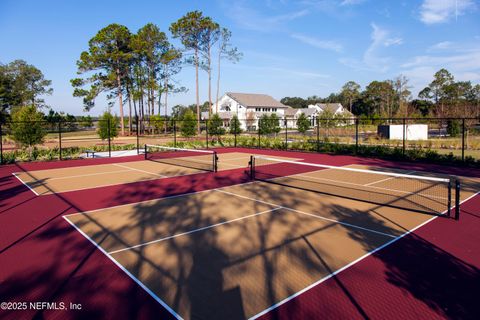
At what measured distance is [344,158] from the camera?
20156 mm

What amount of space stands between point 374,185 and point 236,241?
7.35 meters

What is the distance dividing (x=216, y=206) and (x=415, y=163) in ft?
43.3

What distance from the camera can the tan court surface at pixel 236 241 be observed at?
4717 millimetres

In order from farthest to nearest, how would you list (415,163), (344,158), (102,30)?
(102,30) < (344,158) < (415,163)

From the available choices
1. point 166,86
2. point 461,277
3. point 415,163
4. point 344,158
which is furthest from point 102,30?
point 461,277

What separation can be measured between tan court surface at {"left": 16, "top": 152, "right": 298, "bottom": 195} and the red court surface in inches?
168

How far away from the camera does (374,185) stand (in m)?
12.1

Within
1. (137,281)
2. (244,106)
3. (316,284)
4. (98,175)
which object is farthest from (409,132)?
(244,106)

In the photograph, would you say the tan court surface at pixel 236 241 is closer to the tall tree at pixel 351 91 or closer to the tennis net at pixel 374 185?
the tennis net at pixel 374 185

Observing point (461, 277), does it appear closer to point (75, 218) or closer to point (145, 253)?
point (145, 253)

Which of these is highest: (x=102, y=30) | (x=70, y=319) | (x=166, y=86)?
(x=102, y=30)

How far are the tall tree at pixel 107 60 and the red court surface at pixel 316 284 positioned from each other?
4458cm

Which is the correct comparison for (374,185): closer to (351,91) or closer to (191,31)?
(191,31)

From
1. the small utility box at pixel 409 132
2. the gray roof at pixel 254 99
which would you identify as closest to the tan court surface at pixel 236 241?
the small utility box at pixel 409 132
